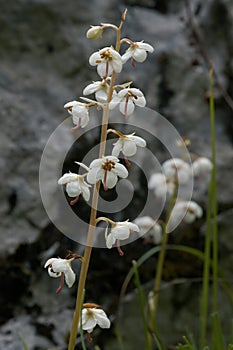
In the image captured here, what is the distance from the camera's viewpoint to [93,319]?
1090mm

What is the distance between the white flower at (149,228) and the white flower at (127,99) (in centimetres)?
87

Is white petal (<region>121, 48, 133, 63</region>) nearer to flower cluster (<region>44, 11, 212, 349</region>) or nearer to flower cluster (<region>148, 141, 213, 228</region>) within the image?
flower cluster (<region>44, 11, 212, 349</region>)

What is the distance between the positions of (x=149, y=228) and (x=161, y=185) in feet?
0.54

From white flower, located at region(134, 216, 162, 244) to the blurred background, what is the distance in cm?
13

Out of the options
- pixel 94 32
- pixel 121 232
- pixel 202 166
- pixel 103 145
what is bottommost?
pixel 121 232

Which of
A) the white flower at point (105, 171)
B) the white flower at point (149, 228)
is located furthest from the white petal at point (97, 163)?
the white flower at point (149, 228)

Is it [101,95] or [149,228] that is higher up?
[149,228]

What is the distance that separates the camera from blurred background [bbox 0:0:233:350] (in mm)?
1844

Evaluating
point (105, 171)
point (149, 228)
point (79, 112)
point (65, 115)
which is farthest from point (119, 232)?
point (65, 115)

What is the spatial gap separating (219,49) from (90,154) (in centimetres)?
92

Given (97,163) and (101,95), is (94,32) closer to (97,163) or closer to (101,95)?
(101,95)

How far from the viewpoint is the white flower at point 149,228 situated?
1.92 meters

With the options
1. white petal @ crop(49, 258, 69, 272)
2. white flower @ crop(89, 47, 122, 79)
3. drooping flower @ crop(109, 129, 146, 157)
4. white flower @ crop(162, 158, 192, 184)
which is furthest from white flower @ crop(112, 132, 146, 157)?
white flower @ crop(162, 158, 192, 184)

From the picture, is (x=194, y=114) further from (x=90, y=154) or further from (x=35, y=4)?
(x=35, y=4)
